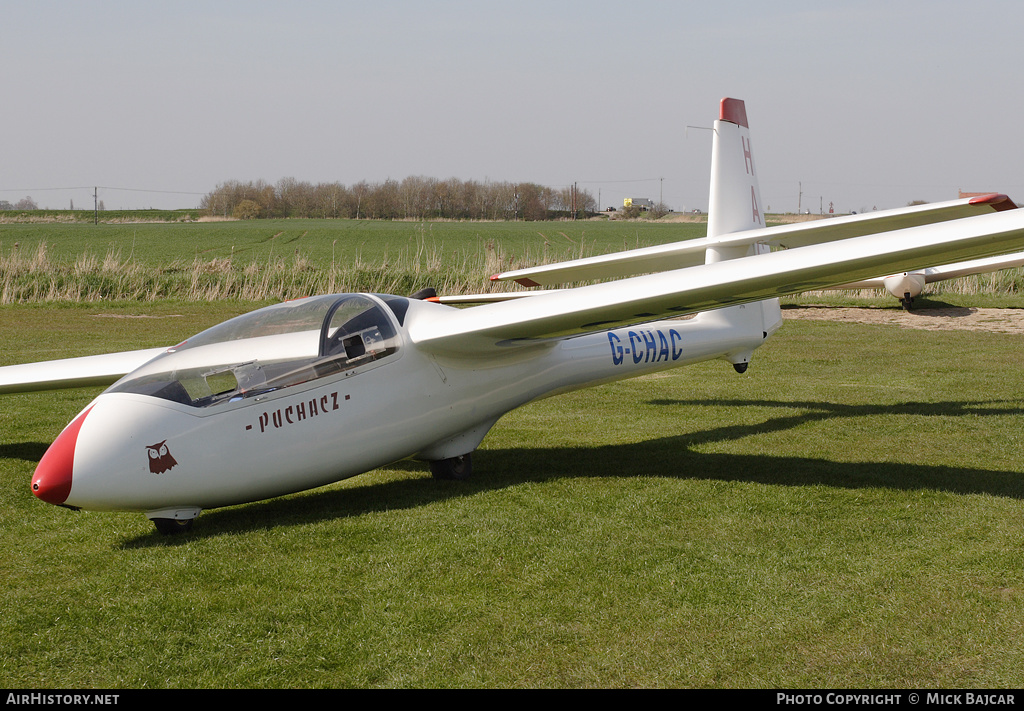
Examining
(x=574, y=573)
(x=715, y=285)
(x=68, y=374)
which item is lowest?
(x=574, y=573)

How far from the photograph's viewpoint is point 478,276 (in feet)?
80.5

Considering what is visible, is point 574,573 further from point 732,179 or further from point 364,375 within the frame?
point 732,179

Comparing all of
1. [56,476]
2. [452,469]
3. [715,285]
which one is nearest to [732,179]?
[715,285]

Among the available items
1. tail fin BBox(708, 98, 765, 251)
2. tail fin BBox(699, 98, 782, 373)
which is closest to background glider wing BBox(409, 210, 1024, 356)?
tail fin BBox(699, 98, 782, 373)

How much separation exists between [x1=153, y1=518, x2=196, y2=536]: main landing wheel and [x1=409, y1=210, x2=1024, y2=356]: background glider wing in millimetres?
2144

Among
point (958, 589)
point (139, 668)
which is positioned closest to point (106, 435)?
point (139, 668)

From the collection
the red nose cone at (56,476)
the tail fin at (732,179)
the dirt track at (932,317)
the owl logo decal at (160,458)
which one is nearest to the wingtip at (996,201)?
the tail fin at (732,179)

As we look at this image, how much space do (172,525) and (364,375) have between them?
1672mm

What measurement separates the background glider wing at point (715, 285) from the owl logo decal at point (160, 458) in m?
2.04

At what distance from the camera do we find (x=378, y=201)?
10419 centimetres

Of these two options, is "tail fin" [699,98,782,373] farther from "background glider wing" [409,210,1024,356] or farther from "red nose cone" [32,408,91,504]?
"red nose cone" [32,408,91,504]

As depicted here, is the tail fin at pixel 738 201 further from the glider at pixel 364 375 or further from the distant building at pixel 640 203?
the distant building at pixel 640 203

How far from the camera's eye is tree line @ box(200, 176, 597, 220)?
343ft

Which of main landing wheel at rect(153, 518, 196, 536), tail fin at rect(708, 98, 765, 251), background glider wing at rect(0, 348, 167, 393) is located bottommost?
main landing wheel at rect(153, 518, 196, 536)
